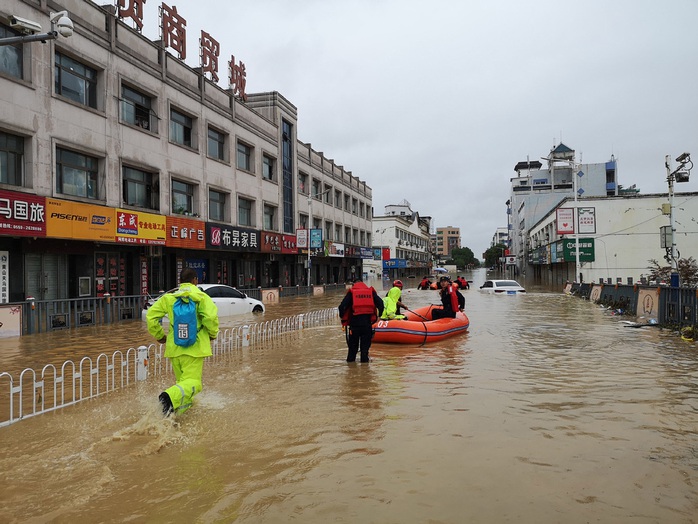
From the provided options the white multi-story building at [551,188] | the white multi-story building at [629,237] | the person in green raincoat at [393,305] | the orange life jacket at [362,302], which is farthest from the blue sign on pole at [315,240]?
the white multi-story building at [551,188]

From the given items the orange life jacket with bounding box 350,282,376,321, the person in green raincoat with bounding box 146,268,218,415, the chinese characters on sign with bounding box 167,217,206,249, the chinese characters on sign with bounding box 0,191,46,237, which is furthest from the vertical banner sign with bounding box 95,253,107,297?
the person in green raincoat with bounding box 146,268,218,415

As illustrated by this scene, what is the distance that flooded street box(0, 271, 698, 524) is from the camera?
3.92m

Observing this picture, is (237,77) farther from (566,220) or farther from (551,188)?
(551,188)

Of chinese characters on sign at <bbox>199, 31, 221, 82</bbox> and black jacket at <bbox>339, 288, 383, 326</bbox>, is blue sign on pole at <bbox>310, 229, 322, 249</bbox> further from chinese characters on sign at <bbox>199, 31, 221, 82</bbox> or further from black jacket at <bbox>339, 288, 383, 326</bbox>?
black jacket at <bbox>339, 288, 383, 326</bbox>

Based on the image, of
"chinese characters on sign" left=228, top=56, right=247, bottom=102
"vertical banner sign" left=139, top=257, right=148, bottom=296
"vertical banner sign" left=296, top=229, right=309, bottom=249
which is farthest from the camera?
"vertical banner sign" left=296, top=229, right=309, bottom=249

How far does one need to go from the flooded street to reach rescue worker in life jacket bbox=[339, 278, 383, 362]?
1.40ft

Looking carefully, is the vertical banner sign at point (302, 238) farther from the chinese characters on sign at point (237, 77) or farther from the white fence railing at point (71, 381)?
the white fence railing at point (71, 381)

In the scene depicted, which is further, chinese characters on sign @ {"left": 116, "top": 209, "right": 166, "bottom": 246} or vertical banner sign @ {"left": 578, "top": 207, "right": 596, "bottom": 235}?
vertical banner sign @ {"left": 578, "top": 207, "right": 596, "bottom": 235}

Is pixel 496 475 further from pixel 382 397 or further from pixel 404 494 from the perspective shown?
pixel 382 397

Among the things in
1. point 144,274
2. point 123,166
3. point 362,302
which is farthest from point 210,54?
point 362,302

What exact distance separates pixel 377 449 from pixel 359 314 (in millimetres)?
4553

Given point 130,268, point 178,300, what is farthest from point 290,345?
point 130,268

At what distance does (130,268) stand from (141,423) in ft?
59.4

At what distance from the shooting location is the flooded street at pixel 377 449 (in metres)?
3.92
